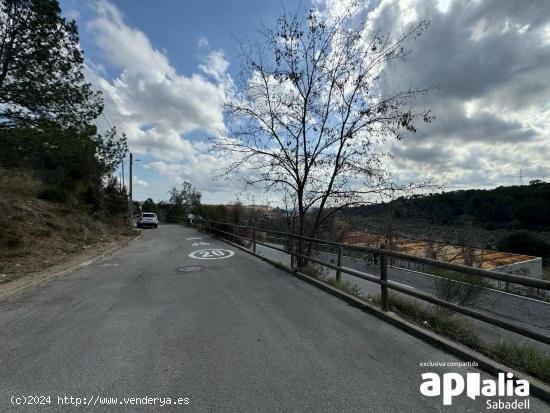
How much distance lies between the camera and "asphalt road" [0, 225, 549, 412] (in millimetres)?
2863

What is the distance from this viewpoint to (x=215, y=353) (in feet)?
12.2

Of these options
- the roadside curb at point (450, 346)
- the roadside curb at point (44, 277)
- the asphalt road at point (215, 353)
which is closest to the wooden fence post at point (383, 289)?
the roadside curb at point (450, 346)

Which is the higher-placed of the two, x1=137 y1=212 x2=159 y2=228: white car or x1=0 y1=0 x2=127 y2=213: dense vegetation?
x1=0 y1=0 x2=127 y2=213: dense vegetation

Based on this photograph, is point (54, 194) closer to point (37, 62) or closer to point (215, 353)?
point (37, 62)

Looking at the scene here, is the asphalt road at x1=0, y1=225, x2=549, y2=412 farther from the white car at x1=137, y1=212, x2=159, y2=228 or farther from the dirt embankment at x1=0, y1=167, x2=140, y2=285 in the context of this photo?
the white car at x1=137, y1=212, x2=159, y2=228

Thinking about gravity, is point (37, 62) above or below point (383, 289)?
above

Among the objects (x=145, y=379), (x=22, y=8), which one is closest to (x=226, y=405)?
(x=145, y=379)

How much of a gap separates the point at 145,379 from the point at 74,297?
13.8 feet

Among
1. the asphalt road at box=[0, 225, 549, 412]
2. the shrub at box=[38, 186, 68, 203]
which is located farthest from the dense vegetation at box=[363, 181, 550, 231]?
the asphalt road at box=[0, 225, 549, 412]

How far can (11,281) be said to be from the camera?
772cm

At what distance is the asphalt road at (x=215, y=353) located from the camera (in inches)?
113

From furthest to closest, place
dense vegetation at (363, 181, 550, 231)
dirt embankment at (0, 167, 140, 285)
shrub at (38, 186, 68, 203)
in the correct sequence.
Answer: dense vegetation at (363, 181, 550, 231), shrub at (38, 186, 68, 203), dirt embankment at (0, 167, 140, 285)

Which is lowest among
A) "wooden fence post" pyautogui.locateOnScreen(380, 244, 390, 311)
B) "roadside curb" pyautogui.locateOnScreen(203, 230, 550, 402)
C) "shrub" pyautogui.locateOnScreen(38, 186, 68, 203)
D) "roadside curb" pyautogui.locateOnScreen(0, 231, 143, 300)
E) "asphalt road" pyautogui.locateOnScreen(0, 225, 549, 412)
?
"roadside curb" pyautogui.locateOnScreen(0, 231, 143, 300)

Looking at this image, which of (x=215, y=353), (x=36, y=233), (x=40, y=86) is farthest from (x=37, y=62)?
(x=215, y=353)
